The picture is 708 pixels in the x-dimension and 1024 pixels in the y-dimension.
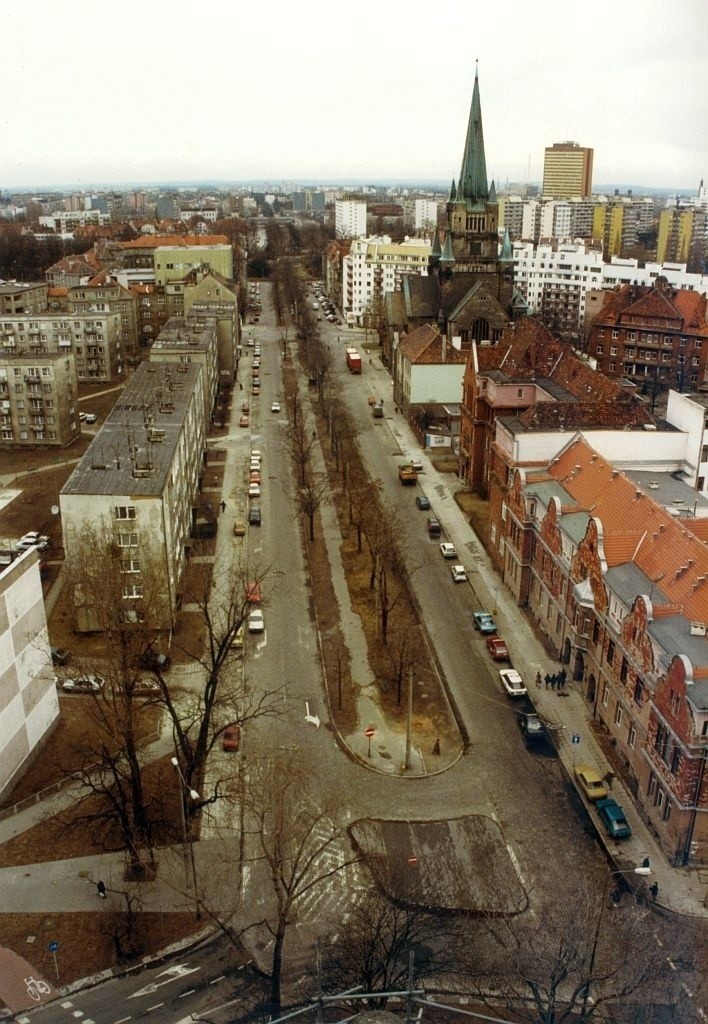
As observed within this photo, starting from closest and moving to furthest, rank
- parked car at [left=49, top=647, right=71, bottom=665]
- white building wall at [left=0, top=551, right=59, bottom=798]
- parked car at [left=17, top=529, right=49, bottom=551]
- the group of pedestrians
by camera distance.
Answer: white building wall at [left=0, top=551, right=59, bottom=798]
the group of pedestrians
parked car at [left=49, top=647, right=71, bottom=665]
parked car at [left=17, top=529, right=49, bottom=551]

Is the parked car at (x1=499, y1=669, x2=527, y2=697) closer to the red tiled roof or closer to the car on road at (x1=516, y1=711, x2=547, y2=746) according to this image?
the car on road at (x1=516, y1=711, x2=547, y2=746)

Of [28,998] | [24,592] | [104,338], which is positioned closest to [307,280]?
[104,338]

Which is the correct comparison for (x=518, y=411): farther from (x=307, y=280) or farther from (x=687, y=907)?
(x=307, y=280)

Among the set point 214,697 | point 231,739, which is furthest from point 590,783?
point 214,697

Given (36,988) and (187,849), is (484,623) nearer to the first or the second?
(187,849)

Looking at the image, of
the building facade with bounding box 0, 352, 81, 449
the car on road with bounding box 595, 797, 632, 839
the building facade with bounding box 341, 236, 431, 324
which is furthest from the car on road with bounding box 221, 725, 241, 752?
the building facade with bounding box 341, 236, 431, 324

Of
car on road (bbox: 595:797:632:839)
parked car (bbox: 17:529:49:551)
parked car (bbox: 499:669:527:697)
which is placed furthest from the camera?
parked car (bbox: 17:529:49:551)
